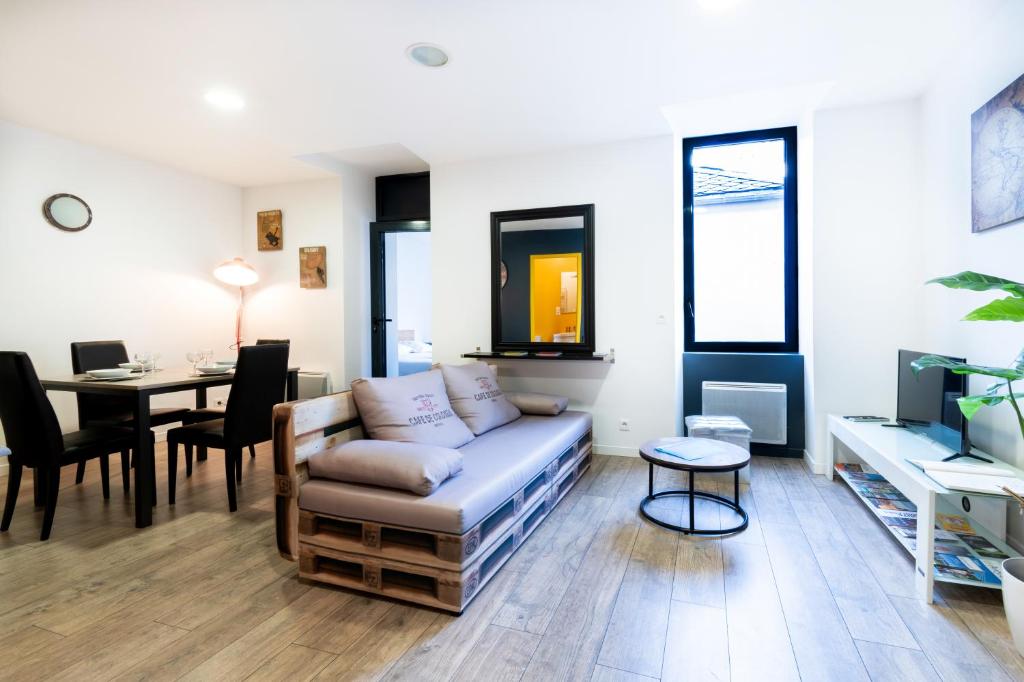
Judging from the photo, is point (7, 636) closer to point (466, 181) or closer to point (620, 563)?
point (620, 563)

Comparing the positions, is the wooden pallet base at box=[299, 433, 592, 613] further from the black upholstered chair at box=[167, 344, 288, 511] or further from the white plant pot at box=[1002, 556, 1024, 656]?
the white plant pot at box=[1002, 556, 1024, 656]

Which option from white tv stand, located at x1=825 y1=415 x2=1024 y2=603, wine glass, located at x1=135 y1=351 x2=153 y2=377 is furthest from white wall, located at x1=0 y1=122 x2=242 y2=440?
white tv stand, located at x1=825 y1=415 x2=1024 y2=603

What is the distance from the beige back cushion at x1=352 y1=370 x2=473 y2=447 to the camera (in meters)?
2.39

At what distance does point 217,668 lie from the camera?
1547mm

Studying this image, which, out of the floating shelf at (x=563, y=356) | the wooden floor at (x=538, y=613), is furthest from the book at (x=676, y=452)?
the floating shelf at (x=563, y=356)

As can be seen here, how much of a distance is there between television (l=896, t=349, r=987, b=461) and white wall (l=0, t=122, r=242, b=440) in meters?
5.73

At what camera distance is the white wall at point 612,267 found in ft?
12.6

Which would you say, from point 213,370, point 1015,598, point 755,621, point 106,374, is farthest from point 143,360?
point 1015,598

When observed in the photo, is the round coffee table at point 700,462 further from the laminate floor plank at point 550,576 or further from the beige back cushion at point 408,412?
the beige back cushion at point 408,412

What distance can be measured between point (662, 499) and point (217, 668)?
2334mm

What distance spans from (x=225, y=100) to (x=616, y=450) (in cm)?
372

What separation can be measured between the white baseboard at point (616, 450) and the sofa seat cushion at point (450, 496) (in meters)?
1.52

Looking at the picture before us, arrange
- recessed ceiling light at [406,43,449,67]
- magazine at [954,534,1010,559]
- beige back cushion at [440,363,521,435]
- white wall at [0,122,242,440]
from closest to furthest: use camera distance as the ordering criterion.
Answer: magazine at [954,534,1010,559] → recessed ceiling light at [406,43,449,67] → beige back cushion at [440,363,521,435] → white wall at [0,122,242,440]

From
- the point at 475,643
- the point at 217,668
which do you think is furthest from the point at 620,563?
the point at 217,668
